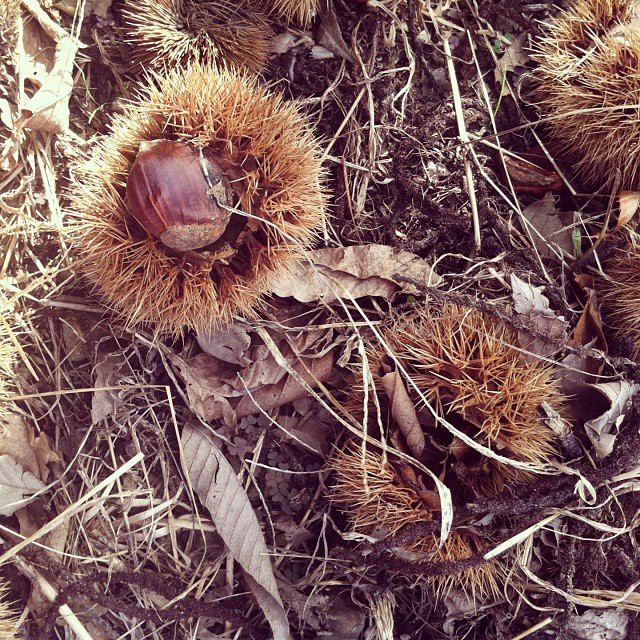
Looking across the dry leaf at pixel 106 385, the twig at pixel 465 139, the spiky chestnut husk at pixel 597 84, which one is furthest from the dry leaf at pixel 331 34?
the dry leaf at pixel 106 385

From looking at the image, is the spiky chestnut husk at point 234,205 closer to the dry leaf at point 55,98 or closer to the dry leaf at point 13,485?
the dry leaf at point 55,98

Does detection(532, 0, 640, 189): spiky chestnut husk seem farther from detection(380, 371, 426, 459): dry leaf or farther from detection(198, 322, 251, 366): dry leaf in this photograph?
detection(198, 322, 251, 366): dry leaf

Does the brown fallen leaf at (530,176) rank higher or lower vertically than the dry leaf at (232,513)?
higher

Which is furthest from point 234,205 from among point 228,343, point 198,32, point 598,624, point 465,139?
point 598,624

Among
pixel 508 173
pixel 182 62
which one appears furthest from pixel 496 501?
pixel 182 62

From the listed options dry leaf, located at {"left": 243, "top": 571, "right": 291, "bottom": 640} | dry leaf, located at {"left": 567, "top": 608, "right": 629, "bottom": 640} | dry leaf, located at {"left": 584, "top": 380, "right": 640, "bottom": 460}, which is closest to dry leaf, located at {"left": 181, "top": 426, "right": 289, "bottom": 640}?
dry leaf, located at {"left": 243, "top": 571, "right": 291, "bottom": 640}

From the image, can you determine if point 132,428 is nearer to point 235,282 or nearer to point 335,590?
point 235,282

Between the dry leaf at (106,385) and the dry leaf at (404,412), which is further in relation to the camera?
the dry leaf at (106,385)
